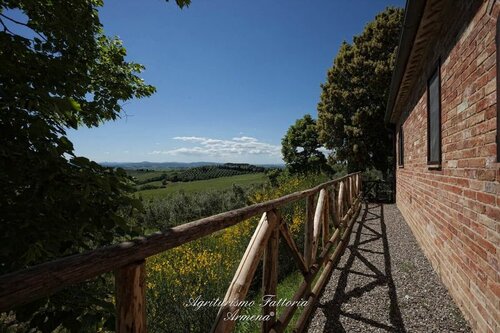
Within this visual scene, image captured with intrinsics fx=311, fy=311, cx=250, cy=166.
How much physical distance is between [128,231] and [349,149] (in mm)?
15309

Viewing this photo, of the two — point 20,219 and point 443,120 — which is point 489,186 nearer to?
point 443,120

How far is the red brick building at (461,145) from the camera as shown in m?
2.43

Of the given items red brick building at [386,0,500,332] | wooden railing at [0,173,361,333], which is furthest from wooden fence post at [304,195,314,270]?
red brick building at [386,0,500,332]

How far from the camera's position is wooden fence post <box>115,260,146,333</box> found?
1.13 m

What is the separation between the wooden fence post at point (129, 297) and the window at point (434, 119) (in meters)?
4.24

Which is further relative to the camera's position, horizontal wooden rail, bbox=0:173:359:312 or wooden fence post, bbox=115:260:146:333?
wooden fence post, bbox=115:260:146:333

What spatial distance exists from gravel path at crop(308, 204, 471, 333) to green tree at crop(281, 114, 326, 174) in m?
18.6

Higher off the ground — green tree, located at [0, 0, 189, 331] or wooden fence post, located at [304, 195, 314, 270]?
green tree, located at [0, 0, 189, 331]

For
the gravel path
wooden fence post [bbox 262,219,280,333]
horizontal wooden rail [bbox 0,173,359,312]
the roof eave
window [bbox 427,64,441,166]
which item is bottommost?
the gravel path

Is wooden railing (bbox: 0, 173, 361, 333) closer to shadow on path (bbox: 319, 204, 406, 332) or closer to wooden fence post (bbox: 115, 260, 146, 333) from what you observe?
wooden fence post (bbox: 115, 260, 146, 333)

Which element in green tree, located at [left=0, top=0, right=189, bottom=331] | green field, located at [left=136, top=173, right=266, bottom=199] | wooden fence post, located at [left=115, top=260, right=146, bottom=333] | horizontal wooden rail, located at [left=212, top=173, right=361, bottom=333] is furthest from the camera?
green field, located at [left=136, top=173, right=266, bottom=199]

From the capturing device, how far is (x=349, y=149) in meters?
16.1

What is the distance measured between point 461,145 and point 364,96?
44.4ft

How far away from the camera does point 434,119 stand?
15.1ft
